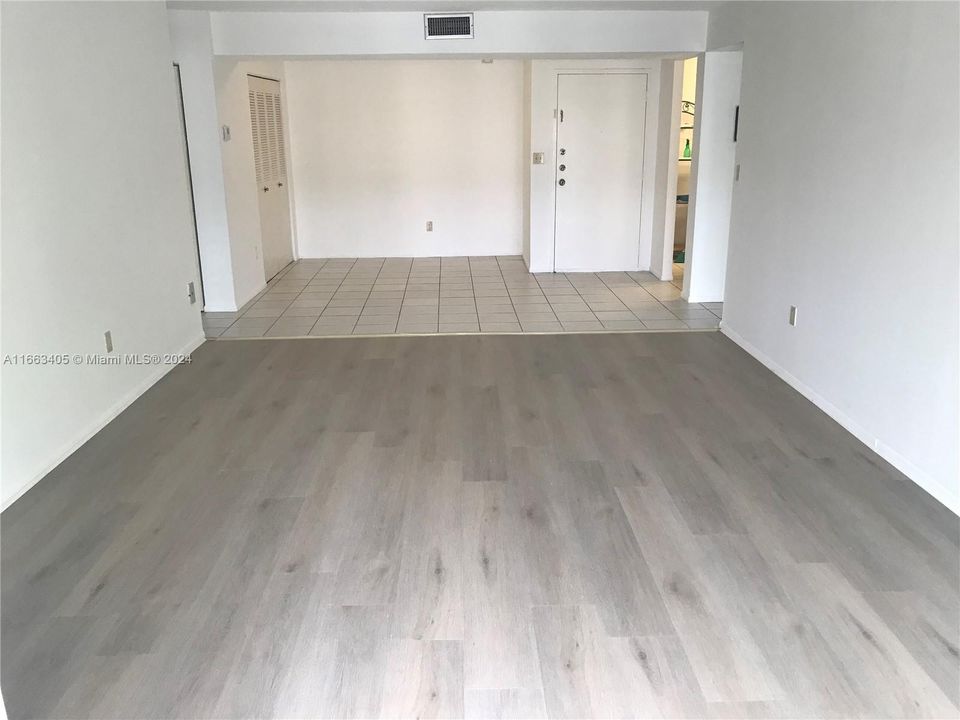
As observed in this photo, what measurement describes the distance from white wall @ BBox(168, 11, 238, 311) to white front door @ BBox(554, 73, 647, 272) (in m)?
3.12

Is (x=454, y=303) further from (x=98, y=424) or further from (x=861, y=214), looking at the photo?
(x=861, y=214)

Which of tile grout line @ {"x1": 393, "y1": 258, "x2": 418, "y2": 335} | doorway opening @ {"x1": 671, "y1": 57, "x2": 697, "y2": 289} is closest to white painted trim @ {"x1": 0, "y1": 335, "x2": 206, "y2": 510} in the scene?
tile grout line @ {"x1": 393, "y1": 258, "x2": 418, "y2": 335}

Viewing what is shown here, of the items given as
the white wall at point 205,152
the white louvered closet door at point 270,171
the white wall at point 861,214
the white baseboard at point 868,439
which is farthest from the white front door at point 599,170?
the white wall at point 205,152

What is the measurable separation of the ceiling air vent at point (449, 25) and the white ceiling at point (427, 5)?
5 cm

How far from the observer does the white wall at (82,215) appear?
2869 mm

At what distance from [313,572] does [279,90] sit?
636 centimetres

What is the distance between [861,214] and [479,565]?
7.68 feet

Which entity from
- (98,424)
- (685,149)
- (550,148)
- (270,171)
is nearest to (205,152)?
(270,171)

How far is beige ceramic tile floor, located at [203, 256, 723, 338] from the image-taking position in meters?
5.26

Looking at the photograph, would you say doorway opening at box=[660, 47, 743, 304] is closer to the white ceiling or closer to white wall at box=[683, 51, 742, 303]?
white wall at box=[683, 51, 742, 303]

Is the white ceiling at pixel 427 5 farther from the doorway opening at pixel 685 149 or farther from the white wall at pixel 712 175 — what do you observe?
the doorway opening at pixel 685 149

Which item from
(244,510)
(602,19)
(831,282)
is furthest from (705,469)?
(602,19)

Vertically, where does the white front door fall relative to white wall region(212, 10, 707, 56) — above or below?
below

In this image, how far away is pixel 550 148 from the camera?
6930mm
